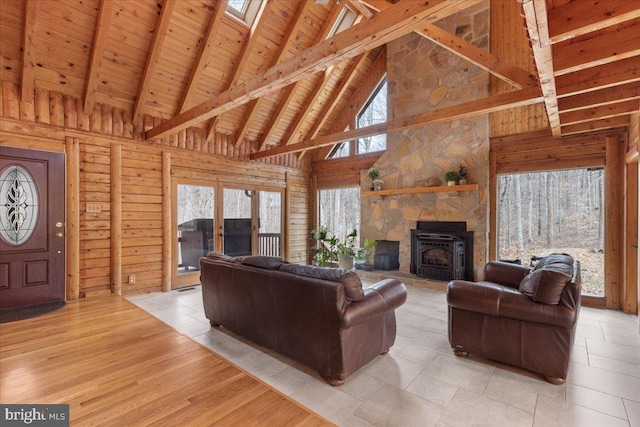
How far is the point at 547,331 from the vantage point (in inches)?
92.8

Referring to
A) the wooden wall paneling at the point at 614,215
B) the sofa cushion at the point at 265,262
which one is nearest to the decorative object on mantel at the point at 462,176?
the wooden wall paneling at the point at 614,215

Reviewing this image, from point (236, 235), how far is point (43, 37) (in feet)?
13.7

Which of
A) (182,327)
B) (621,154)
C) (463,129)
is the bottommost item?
(182,327)

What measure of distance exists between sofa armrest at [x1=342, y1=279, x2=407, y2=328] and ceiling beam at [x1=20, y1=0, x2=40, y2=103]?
4.62 metres

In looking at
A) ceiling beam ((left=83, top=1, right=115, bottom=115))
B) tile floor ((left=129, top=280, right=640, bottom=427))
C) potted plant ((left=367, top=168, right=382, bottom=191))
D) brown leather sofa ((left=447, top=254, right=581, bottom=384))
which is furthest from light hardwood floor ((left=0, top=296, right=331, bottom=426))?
potted plant ((left=367, top=168, right=382, bottom=191))

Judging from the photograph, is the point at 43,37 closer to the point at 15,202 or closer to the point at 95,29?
the point at 95,29

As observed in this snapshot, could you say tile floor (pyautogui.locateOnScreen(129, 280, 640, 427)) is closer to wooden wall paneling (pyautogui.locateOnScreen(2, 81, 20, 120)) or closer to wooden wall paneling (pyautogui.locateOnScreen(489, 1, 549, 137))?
wooden wall paneling (pyautogui.locateOnScreen(489, 1, 549, 137))

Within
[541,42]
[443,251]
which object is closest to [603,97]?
[541,42]

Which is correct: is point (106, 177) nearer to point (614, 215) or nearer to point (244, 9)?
point (244, 9)

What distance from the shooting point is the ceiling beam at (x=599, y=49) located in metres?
2.14

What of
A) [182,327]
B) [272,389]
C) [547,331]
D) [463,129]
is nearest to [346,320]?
[272,389]

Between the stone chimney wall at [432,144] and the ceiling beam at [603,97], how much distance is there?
1.85 meters

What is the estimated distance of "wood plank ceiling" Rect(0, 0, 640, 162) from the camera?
7.02 ft

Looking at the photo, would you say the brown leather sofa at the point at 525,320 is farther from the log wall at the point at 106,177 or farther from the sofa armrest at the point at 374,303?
the log wall at the point at 106,177
